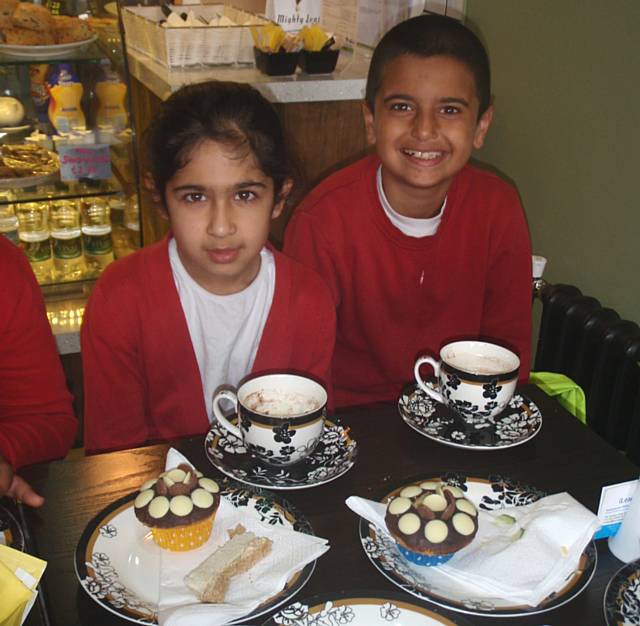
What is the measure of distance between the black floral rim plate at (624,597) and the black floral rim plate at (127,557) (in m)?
0.30

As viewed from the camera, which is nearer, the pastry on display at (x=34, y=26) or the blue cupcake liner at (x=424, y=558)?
the blue cupcake liner at (x=424, y=558)

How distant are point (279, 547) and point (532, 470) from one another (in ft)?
1.22

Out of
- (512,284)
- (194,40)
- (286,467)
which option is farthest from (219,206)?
(194,40)

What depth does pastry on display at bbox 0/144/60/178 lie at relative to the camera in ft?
6.90

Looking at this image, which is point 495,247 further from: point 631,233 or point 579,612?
point 579,612

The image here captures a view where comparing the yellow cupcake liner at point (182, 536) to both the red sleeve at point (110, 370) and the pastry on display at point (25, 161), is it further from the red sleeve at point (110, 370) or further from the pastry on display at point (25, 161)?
the pastry on display at point (25, 161)

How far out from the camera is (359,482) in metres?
0.95

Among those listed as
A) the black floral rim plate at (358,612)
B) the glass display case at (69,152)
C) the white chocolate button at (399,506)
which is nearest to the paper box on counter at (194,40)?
the glass display case at (69,152)

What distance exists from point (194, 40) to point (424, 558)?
1.89 m

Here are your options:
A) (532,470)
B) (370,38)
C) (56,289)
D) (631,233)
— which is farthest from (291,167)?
(370,38)

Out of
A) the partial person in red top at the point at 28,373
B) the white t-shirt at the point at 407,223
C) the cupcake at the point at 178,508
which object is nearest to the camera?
the cupcake at the point at 178,508

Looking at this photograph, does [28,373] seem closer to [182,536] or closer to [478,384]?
[182,536]

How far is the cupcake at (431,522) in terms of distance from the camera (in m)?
0.79

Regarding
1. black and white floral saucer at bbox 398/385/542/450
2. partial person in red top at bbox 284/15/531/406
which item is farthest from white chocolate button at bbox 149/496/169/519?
partial person in red top at bbox 284/15/531/406
